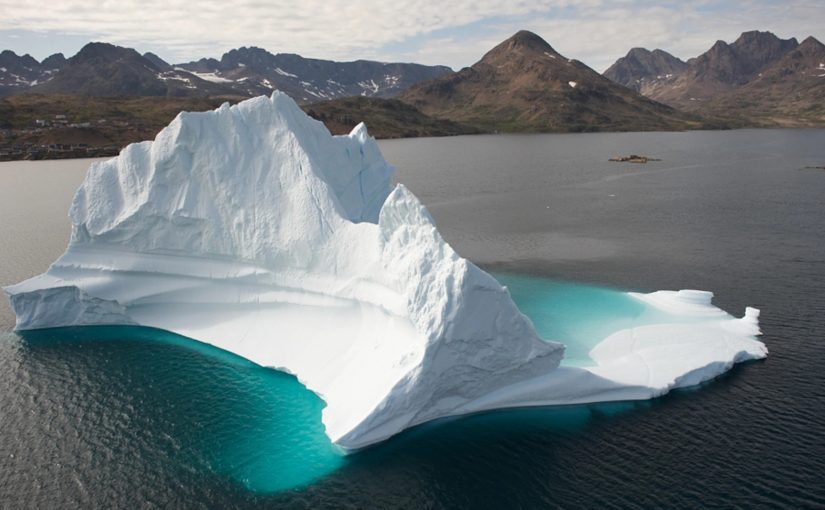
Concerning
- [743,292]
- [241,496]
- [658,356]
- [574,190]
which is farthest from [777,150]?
[241,496]

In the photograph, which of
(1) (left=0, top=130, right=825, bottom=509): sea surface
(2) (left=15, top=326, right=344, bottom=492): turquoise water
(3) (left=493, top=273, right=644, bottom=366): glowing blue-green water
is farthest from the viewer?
(3) (left=493, top=273, right=644, bottom=366): glowing blue-green water

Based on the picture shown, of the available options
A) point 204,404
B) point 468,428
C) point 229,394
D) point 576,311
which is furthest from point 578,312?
point 204,404

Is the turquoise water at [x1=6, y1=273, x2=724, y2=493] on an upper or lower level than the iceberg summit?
lower

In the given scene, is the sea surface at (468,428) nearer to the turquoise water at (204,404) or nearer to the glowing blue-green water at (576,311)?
the turquoise water at (204,404)

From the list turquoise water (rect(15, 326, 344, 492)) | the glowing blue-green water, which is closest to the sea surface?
turquoise water (rect(15, 326, 344, 492))

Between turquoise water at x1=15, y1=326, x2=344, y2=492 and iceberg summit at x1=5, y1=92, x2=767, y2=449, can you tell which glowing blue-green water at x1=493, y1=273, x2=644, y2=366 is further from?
turquoise water at x1=15, y1=326, x2=344, y2=492

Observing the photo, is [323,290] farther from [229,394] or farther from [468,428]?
[468,428]

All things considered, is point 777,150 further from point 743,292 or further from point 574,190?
point 743,292

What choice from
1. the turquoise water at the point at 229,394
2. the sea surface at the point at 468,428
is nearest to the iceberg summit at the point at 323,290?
the turquoise water at the point at 229,394
